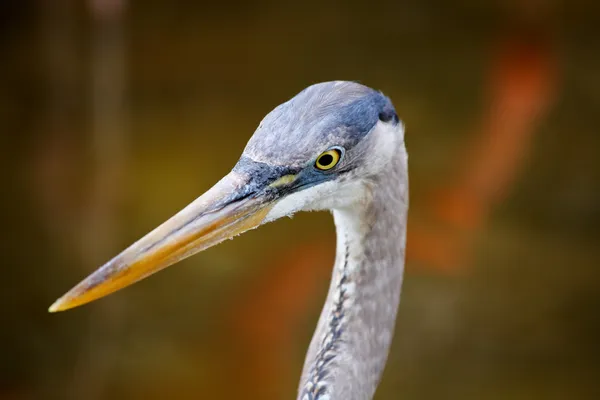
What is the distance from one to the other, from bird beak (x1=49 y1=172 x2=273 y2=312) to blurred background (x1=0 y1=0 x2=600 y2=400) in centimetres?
163

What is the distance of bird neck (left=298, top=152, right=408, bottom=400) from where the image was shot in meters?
1.31

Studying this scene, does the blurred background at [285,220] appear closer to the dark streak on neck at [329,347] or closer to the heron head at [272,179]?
the dark streak on neck at [329,347]

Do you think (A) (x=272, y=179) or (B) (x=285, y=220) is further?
(B) (x=285, y=220)

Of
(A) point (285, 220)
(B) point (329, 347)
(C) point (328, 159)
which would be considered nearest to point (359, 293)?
(B) point (329, 347)

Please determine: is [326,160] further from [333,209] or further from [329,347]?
[329,347]

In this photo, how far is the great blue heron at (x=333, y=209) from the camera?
1.18 meters

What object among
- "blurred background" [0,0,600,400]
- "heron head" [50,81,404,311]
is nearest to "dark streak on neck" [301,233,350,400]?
"heron head" [50,81,404,311]

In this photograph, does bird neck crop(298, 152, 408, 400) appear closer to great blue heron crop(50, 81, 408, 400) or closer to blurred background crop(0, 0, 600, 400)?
great blue heron crop(50, 81, 408, 400)

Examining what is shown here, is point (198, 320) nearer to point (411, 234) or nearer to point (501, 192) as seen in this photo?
point (411, 234)

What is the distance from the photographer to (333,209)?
1.32 m

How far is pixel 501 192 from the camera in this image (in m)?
3.43

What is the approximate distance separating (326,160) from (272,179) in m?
0.08

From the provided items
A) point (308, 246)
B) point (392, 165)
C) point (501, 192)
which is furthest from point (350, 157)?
point (501, 192)

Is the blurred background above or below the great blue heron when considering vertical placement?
above
